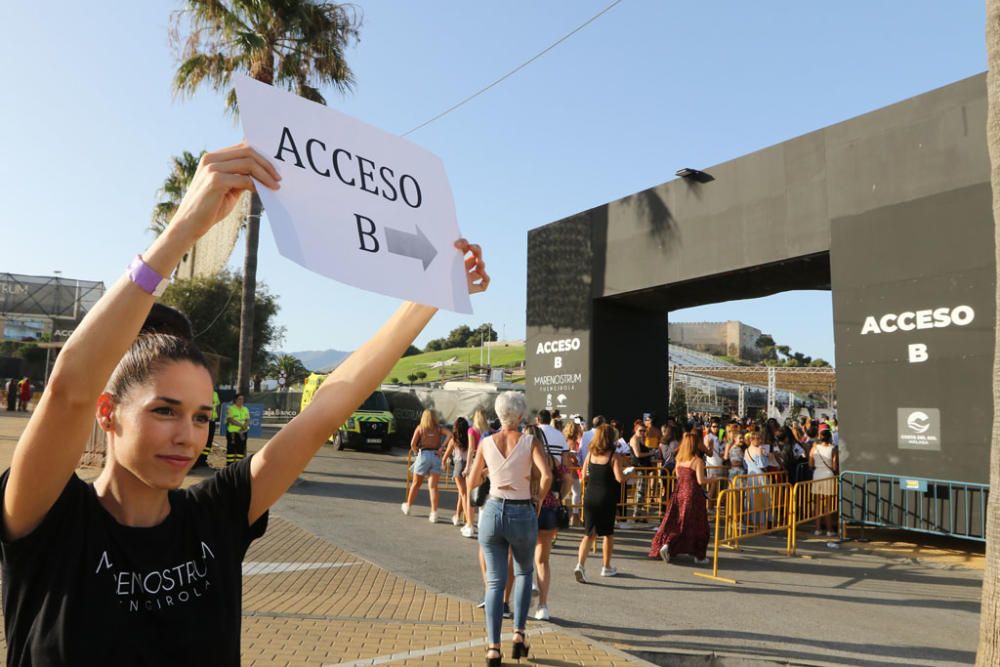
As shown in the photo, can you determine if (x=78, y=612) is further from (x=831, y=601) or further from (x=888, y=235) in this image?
(x=888, y=235)

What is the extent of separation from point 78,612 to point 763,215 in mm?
14494

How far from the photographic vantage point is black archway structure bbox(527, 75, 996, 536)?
10.9 m

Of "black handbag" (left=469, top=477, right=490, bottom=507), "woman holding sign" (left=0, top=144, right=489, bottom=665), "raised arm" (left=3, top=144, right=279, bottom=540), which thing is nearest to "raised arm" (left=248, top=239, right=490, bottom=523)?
"woman holding sign" (left=0, top=144, right=489, bottom=665)

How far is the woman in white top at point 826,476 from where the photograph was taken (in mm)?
12414

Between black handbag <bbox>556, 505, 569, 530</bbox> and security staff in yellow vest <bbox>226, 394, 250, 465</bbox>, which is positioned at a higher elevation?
security staff in yellow vest <bbox>226, 394, 250, 465</bbox>

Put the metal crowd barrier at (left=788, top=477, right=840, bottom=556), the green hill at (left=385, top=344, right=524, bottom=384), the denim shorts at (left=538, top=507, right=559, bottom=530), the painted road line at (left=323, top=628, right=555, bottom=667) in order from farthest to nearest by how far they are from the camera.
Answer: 1. the green hill at (left=385, top=344, right=524, bottom=384)
2. the metal crowd barrier at (left=788, top=477, right=840, bottom=556)
3. the denim shorts at (left=538, top=507, right=559, bottom=530)
4. the painted road line at (left=323, top=628, right=555, bottom=667)

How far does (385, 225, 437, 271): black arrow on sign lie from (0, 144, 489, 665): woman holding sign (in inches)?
13.3

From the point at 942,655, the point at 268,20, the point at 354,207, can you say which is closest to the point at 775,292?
the point at 942,655

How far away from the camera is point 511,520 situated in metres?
5.64

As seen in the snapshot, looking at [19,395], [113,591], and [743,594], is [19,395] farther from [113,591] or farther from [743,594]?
[113,591]

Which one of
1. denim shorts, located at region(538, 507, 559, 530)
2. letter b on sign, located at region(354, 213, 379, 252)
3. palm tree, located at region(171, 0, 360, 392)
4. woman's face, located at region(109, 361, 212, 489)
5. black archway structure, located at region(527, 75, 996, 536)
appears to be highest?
palm tree, located at region(171, 0, 360, 392)

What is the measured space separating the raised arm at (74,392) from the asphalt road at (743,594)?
5.52 meters

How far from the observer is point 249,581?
7.24 meters

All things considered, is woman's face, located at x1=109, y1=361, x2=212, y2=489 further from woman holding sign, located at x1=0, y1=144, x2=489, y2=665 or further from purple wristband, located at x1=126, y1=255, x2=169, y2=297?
purple wristband, located at x1=126, y1=255, x2=169, y2=297
